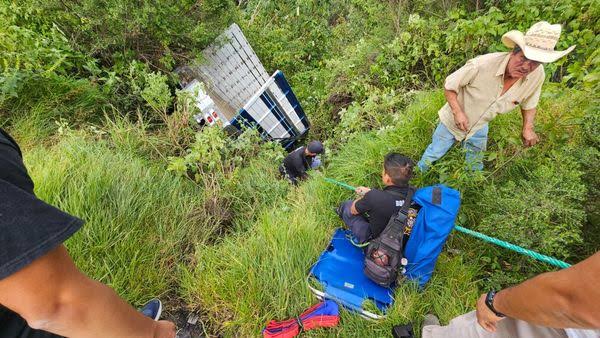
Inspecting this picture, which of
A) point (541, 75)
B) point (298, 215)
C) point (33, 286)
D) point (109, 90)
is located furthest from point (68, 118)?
point (541, 75)

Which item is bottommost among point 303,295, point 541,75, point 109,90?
point 109,90

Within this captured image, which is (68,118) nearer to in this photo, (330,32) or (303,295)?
(303,295)

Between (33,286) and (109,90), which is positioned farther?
(109,90)

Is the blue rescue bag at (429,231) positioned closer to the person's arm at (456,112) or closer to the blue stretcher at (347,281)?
the blue stretcher at (347,281)

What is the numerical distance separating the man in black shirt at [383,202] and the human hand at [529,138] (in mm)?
1133

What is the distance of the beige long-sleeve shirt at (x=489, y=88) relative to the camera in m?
2.63

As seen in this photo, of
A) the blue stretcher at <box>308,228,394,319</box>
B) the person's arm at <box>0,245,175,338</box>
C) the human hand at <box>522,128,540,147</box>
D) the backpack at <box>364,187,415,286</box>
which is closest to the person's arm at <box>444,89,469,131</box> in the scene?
the human hand at <box>522,128,540,147</box>

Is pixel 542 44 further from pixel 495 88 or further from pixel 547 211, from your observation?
pixel 547 211

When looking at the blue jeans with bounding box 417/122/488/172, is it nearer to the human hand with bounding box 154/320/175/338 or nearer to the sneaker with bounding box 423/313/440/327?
the sneaker with bounding box 423/313/440/327

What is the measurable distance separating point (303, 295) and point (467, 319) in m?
1.09

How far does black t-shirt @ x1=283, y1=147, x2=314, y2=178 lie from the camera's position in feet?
13.9

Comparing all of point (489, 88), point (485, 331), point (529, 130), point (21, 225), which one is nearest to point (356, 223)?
point (485, 331)

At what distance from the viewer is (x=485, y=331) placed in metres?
1.60

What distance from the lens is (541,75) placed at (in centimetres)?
262
